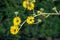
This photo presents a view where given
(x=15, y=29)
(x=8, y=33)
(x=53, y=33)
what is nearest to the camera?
(x=15, y=29)

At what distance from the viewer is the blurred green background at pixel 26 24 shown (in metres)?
2.62

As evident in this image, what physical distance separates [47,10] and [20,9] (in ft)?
1.34

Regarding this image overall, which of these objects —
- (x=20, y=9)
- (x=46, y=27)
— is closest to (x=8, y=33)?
(x=20, y=9)

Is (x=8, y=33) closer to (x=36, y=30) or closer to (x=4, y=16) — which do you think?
(x=4, y=16)

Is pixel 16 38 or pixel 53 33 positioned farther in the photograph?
pixel 53 33

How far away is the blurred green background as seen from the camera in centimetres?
262

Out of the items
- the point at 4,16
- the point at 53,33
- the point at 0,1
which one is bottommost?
the point at 53,33

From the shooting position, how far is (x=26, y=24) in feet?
9.09

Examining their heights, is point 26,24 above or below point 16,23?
below

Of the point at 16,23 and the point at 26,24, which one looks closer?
the point at 16,23

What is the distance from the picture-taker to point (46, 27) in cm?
293

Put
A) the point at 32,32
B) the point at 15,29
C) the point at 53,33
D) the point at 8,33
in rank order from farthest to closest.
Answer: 1. the point at 53,33
2. the point at 32,32
3. the point at 8,33
4. the point at 15,29

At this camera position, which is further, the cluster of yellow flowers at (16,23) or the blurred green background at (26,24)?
the blurred green background at (26,24)

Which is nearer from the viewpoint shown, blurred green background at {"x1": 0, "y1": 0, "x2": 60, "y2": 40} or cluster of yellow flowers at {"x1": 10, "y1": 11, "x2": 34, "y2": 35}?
cluster of yellow flowers at {"x1": 10, "y1": 11, "x2": 34, "y2": 35}
